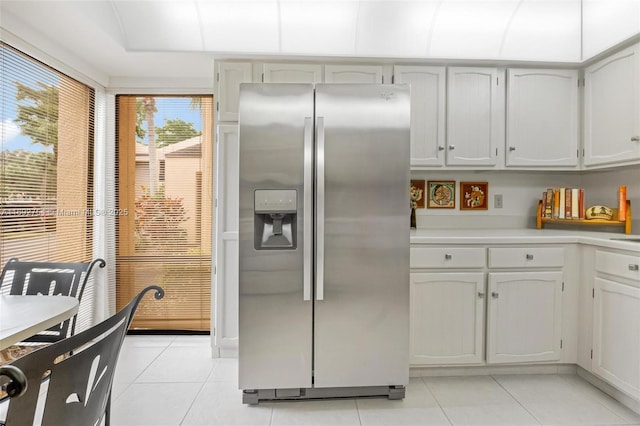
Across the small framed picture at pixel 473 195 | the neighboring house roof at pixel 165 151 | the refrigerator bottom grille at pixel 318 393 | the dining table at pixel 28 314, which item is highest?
the neighboring house roof at pixel 165 151

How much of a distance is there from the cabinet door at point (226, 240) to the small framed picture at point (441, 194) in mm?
1550

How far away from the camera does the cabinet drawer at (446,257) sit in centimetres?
230

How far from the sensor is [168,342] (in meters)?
2.98

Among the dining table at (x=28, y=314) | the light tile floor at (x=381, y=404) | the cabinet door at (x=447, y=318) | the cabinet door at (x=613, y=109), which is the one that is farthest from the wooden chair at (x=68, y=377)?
the cabinet door at (x=613, y=109)

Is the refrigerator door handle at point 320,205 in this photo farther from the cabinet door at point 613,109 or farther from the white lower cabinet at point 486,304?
the cabinet door at point 613,109

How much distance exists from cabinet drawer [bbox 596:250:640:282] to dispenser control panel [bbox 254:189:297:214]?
71.7 inches

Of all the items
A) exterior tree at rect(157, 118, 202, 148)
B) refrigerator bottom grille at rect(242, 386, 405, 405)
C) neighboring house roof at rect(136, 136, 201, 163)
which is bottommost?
refrigerator bottom grille at rect(242, 386, 405, 405)

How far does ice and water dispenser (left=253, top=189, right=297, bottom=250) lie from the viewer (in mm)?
1991

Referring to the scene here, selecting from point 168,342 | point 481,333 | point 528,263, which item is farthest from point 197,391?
point 528,263

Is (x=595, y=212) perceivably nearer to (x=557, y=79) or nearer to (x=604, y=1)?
(x=557, y=79)

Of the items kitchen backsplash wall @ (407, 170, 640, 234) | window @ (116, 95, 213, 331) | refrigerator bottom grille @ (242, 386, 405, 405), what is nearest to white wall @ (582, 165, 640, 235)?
kitchen backsplash wall @ (407, 170, 640, 234)

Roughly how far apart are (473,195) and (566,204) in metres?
0.65

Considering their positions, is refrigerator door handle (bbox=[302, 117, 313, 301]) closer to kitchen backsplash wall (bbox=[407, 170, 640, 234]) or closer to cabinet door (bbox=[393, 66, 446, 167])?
cabinet door (bbox=[393, 66, 446, 167])

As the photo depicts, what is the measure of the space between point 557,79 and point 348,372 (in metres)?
2.56
